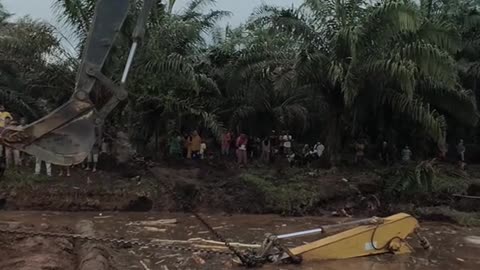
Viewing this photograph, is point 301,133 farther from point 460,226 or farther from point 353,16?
point 460,226

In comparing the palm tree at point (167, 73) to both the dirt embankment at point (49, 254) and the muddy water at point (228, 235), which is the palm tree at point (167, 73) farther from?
the dirt embankment at point (49, 254)

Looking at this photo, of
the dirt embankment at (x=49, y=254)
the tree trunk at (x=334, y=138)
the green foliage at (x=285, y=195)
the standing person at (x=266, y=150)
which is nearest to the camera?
the dirt embankment at (x=49, y=254)

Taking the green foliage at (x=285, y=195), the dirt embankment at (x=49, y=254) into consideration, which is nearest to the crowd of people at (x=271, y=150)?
the green foliage at (x=285, y=195)

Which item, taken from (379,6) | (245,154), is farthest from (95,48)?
(245,154)

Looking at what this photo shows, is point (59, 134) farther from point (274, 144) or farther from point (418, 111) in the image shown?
point (274, 144)

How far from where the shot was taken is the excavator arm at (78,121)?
648 cm

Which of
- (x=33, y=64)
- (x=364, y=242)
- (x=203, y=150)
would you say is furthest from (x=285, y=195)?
(x=33, y=64)

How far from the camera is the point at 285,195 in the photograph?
19141 mm

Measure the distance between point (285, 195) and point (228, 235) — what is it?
424 centimetres

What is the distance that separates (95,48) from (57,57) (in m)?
14.4

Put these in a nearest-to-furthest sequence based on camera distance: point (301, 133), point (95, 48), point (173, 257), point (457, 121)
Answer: point (95, 48) → point (173, 257) → point (457, 121) → point (301, 133)

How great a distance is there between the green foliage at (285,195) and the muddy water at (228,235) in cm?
53

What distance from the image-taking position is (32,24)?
66.7 feet

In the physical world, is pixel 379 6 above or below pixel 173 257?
above
